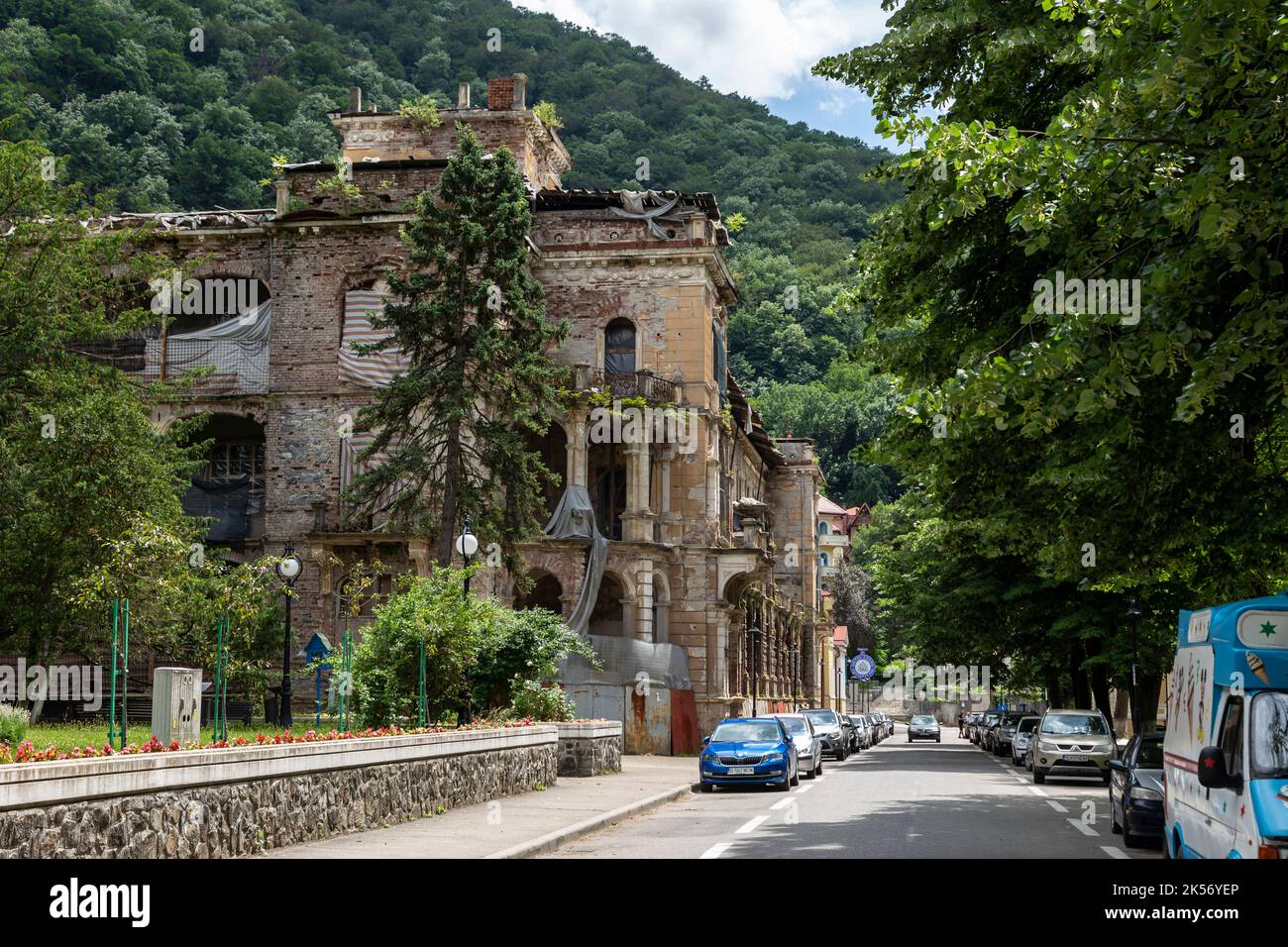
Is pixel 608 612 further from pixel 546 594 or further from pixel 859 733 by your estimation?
pixel 859 733

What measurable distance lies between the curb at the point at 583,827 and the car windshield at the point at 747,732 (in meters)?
2.88

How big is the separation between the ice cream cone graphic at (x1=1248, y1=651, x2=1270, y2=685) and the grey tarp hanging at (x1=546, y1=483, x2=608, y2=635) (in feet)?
106

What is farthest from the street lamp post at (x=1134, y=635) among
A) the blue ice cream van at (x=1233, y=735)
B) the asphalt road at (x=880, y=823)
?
the blue ice cream van at (x=1233, y=735)

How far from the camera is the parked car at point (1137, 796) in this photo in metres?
16.8

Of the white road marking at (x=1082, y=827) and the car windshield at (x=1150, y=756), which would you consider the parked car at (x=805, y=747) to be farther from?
the car windshield at (x=1150, y=756)

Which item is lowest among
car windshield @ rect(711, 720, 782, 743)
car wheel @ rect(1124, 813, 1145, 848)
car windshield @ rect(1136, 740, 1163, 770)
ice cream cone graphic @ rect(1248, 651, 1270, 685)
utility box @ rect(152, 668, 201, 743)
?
car wheel @ rect(1124, 813, 1145, 848)

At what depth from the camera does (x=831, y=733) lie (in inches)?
1735

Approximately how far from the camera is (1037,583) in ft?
122

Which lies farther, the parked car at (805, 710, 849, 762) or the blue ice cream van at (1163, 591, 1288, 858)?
the parked car at (805, 710, 849, 762)

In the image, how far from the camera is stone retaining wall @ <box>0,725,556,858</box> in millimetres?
10031

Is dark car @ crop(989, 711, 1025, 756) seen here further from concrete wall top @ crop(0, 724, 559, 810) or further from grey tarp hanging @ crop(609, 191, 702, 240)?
concrete wall top @ crop(0, 724, 559, 810)

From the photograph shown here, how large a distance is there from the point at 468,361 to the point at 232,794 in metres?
27.3

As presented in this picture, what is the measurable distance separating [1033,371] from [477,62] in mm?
101205

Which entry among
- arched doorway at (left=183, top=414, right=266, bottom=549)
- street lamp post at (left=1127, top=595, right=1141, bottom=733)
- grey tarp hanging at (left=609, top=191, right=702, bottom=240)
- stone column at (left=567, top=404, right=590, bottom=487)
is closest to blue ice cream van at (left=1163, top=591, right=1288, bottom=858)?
street lamp post at (left=1127, top=595, right=1141, bottom=733)
